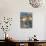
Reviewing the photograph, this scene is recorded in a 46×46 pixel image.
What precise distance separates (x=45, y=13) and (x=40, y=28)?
0.59 metres

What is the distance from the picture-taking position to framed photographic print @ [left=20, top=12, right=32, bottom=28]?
4.67 meters

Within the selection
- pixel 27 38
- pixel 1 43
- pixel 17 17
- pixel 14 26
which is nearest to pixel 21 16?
pixel 17 17

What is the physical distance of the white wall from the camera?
4.58 meters

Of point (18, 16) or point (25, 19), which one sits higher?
point (18, 16)

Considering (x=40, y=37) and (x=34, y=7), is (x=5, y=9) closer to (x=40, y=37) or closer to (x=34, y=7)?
(x=34, y=7)

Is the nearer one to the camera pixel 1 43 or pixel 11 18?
pixel 1 43

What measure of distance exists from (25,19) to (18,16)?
0.91ft

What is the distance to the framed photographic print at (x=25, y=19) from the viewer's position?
4668 millimetres

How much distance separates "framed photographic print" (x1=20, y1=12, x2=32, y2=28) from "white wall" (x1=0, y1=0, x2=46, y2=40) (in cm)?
11

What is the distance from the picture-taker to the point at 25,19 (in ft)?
15.4

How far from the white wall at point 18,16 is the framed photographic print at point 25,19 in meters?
0.11

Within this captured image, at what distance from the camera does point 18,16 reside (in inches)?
183

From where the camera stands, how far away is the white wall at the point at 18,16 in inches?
180

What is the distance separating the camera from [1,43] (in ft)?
13.8
